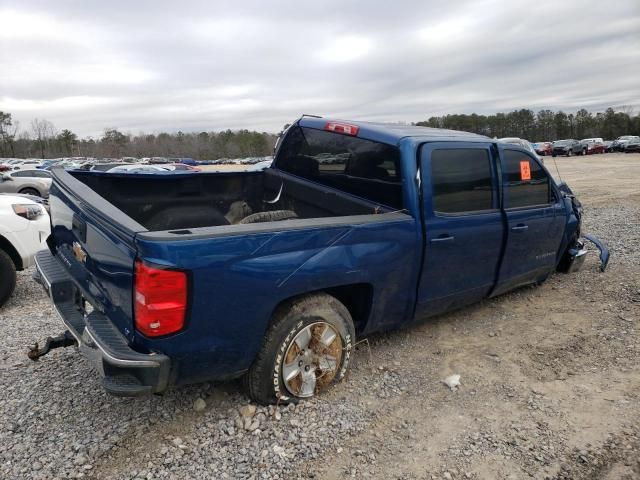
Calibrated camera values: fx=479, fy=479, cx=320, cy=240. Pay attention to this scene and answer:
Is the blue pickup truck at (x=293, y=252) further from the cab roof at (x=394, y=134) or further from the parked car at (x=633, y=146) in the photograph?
the parked car at (x=633, y=146)

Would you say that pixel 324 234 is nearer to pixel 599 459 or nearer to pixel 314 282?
pixel 314 282

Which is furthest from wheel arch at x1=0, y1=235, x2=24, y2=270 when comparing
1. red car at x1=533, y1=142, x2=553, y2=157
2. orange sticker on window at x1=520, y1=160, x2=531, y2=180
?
red car at x1=533, y1=142, x2=553, y2=157

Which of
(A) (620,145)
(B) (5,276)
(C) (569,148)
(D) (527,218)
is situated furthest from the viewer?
(A) (620,145)

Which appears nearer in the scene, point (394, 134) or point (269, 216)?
point (394, 134)

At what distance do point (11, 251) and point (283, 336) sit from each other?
12.5ft

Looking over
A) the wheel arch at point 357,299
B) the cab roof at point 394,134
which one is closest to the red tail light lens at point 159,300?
the wheel arch at point 357,299

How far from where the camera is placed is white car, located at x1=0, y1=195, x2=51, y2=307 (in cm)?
494

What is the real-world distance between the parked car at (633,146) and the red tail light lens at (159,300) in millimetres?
54573

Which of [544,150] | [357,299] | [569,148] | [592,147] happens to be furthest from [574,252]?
[592,147]

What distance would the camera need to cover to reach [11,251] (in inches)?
201

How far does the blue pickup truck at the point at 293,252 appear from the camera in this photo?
2.46 meters

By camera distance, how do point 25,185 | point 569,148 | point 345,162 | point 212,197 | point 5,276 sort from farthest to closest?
point 569,148 → point 25,185 → point 5,276 → point 212,197 → point 345,162

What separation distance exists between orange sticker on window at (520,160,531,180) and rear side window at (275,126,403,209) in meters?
1.53

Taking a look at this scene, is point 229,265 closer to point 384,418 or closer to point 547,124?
point 384,418
